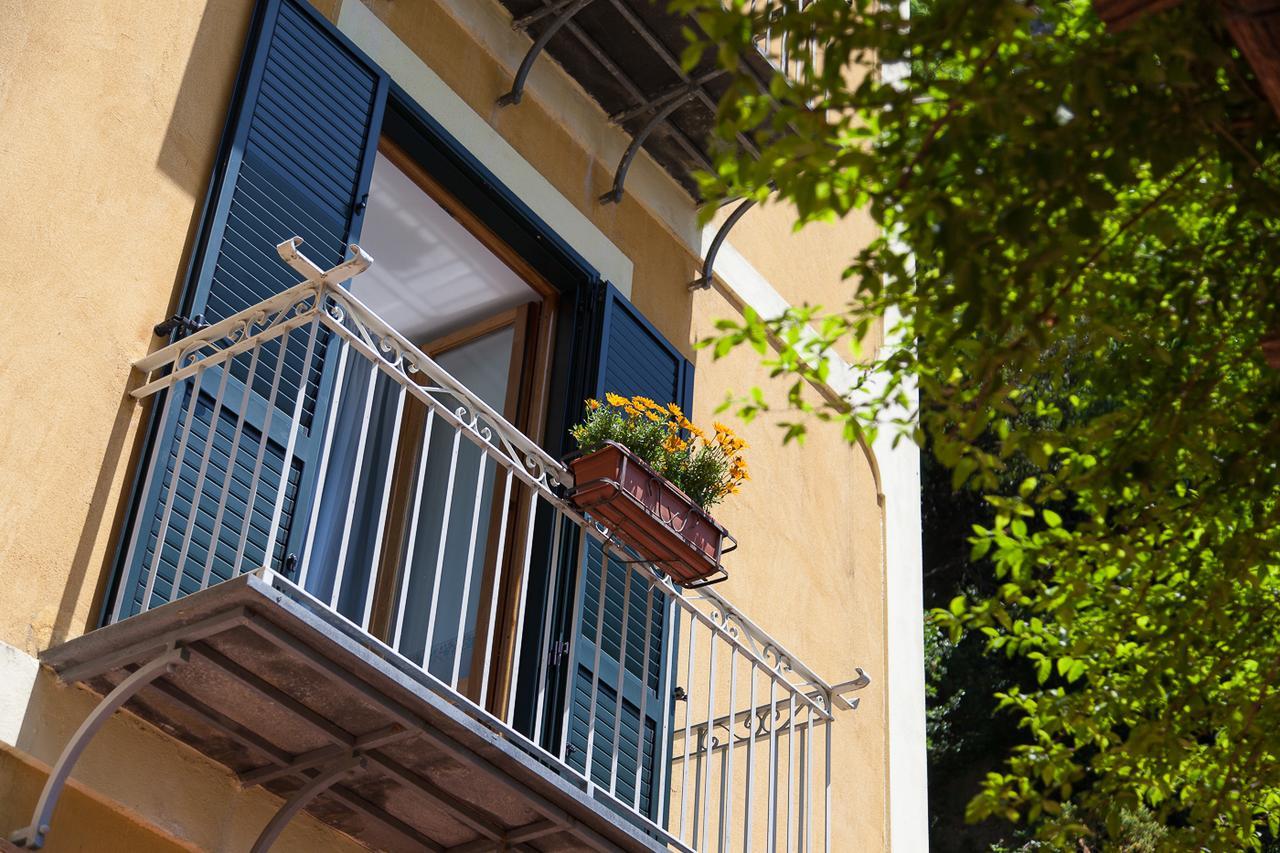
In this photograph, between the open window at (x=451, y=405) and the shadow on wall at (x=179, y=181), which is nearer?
the shadow on wall at (x=179, y=181)

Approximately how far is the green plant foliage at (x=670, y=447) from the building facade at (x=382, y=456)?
354 millimetres

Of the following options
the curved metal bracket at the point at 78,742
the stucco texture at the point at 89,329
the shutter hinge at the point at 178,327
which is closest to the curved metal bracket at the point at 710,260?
the stucco texture at the point at 89,329

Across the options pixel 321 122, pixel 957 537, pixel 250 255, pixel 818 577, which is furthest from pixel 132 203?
pixel 957 537

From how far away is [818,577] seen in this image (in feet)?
29.2

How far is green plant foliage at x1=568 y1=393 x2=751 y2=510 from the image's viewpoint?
650 centimetres

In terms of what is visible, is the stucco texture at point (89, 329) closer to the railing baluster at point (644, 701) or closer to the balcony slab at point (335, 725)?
the balcony slab at point (335, 725)

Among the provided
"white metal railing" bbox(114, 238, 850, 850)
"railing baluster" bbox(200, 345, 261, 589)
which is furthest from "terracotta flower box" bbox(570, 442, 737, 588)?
"railing baluster" bbox(200, 345, 261, 589)

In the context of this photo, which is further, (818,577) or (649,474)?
(818,577)

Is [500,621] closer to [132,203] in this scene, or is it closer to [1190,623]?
[132,203]

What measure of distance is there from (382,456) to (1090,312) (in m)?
4.63

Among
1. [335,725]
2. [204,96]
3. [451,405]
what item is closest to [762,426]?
[451,405]

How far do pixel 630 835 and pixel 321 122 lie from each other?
2992 millimetres

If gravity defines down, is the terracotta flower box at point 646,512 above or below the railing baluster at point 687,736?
above

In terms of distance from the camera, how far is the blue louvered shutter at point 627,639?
6906 millimetres
